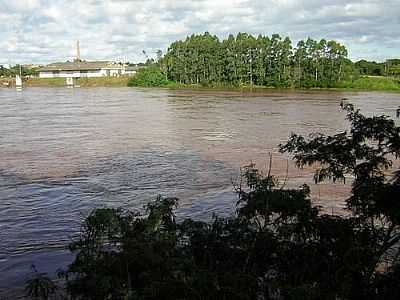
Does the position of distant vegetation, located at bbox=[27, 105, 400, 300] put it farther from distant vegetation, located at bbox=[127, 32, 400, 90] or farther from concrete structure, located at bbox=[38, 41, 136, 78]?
concrete structure, located at bbox=[38, 41, 136, 78]

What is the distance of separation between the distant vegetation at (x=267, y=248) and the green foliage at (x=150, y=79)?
100 metres

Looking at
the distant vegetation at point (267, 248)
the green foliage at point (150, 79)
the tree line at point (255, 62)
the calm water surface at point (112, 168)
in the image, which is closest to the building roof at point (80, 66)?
the green foliage at point (150, 79)

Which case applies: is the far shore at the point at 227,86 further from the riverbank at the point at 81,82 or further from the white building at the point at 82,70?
the white building at the point at 82,70

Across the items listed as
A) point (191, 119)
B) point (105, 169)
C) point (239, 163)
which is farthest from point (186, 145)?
point (191, 119)

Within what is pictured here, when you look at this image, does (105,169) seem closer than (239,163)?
Yes

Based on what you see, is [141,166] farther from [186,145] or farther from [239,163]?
[186,145]

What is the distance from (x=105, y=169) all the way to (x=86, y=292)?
14342 millimetres

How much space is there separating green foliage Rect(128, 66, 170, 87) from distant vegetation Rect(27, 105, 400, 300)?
100 metres

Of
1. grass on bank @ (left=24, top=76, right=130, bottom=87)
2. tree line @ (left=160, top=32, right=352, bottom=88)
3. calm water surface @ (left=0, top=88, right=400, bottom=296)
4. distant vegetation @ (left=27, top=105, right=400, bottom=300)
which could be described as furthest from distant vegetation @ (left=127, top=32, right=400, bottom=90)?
distant vegetation @ (left=27, top=105, right=400, bottom=300)

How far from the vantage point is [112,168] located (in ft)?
64.5

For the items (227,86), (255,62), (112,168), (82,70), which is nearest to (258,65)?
(255,62)

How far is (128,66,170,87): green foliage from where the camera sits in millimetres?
106188

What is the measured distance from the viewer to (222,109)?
A: 158 ft

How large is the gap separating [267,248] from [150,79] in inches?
4019
